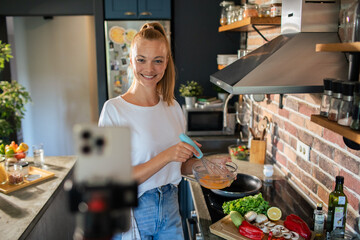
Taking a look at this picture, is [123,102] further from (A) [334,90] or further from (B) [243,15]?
(B) [243,15]

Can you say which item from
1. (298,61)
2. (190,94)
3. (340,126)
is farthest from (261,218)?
(190,94)

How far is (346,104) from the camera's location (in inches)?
42.6

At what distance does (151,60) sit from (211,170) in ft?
2.44

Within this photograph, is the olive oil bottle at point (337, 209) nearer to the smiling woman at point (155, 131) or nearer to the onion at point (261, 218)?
the onion at point (261, 218)

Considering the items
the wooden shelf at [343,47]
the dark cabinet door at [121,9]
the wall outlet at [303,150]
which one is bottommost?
the wall outlet at [303,150]

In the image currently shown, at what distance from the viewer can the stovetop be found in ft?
5.45

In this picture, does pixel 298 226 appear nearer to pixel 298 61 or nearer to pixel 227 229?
pixel 227 229

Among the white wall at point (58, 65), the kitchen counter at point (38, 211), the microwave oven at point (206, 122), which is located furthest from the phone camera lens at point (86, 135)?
the white wall at point (58, 65)

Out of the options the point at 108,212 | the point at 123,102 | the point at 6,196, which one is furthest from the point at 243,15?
the point at 108,212

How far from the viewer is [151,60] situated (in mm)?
809

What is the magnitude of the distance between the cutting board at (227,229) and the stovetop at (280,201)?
84mm

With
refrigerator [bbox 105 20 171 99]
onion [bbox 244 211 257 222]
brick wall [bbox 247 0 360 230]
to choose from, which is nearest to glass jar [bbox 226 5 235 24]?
brick wall [bbox 247 0 360 230]

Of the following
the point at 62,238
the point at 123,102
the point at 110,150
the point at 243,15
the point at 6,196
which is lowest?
the point at 62,238

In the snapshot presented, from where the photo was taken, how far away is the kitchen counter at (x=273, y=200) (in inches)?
63.4
